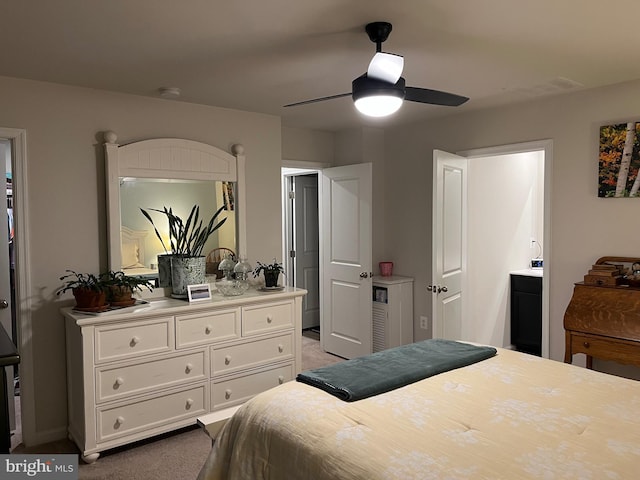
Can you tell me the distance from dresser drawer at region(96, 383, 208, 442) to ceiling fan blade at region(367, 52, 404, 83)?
231 cm

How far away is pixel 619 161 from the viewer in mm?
3281

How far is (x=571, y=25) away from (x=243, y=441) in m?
2.30

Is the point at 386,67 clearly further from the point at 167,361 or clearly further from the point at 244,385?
the point at 244,385

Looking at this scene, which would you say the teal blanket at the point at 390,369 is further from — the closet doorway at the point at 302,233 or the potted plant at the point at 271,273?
the closet doorway at the point at 302,233

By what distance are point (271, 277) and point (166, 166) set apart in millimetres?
1141

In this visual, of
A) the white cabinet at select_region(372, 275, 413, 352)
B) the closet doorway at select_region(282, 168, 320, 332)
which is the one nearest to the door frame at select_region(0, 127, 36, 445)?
the white cabinet at select_region(372, 275, 413, 352)

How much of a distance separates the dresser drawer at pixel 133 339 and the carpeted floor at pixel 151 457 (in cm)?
61

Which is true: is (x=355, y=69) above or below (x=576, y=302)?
above

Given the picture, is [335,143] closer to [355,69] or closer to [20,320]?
[355,69]

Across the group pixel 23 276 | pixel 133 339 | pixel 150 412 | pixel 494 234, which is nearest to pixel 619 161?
pixel 494 234

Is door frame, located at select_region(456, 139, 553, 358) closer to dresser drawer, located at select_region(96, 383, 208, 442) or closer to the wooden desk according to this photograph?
the wooden desk

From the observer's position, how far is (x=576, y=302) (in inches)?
129

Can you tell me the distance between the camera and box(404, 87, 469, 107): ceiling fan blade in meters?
2.44

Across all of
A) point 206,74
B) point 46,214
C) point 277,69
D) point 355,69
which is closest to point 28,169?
point 46,214
